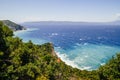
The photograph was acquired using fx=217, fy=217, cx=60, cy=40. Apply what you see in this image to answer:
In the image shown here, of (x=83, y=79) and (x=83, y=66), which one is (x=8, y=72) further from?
(x=83, y=66)

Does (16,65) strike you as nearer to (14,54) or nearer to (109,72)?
(14,54)

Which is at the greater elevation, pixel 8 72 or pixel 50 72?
pixel 8 72

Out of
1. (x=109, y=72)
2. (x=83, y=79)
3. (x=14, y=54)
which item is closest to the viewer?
(x=109, y=72)

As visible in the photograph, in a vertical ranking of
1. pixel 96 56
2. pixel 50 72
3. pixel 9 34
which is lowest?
pixel 96 56

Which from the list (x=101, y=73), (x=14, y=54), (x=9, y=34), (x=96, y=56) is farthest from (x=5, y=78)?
(x=96, y=56)

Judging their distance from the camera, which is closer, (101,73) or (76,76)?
(101,73)

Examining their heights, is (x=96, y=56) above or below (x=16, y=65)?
below

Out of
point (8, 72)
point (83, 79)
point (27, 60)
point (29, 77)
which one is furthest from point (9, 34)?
point (83, 79)

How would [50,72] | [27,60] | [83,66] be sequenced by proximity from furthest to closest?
[83,66] → [50,72] → [27,60]

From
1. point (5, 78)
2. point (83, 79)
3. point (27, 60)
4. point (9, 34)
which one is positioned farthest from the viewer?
point (83, 79)
